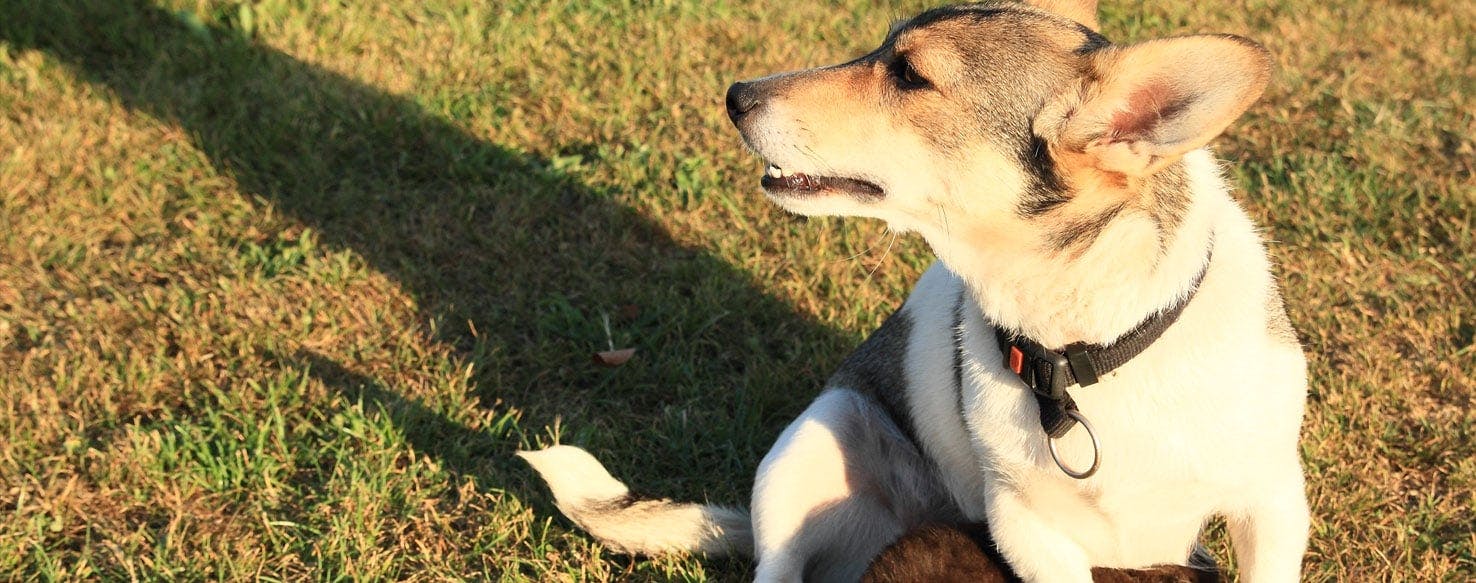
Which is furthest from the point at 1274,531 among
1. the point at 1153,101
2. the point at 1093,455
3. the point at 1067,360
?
the point at 1153,101

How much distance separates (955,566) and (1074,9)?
1.37m

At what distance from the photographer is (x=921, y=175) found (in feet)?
9.25

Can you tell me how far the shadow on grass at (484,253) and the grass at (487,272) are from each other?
17 millimetres

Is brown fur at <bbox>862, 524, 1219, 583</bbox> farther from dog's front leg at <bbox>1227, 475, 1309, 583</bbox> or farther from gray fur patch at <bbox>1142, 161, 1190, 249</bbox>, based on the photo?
gray fur patch at <bbox>1142, 161, 1190, 249</bbox>

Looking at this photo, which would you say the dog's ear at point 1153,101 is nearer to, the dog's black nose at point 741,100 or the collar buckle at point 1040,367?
the collar buckle at point 1040,367

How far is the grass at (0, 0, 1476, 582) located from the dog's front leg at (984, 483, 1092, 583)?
0.86 meters

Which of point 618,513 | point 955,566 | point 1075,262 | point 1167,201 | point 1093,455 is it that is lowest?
point 618,513

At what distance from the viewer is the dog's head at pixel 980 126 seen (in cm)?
263

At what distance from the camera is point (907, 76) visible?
2922 mm

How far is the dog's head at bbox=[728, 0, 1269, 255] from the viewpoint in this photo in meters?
2.63

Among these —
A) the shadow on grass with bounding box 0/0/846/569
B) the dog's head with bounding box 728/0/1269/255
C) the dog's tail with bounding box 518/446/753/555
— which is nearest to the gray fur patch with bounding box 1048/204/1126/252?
the dog's head with bounding box 728/0/1269/255

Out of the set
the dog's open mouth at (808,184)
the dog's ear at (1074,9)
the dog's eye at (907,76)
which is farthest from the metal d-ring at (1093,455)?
the dog's ear at (1074,9)

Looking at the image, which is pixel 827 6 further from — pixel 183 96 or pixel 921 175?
pixel 921 175

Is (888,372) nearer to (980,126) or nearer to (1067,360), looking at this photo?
(1067,360)
